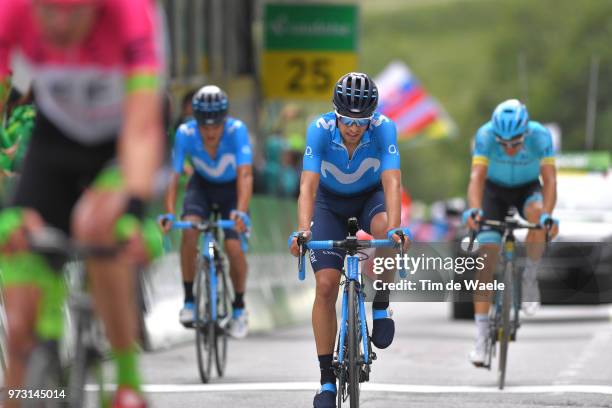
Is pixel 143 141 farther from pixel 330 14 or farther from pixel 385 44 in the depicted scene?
pixel 385 44

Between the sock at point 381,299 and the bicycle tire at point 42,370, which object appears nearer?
the bicycle tire at point 42,370

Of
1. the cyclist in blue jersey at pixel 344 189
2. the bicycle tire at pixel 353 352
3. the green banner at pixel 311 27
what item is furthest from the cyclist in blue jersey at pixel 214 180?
the green banner at pixel 311 27

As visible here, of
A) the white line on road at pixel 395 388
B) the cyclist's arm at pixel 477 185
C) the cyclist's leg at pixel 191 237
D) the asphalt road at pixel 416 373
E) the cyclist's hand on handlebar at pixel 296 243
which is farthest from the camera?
the cyclist's leg at pixel 191 237

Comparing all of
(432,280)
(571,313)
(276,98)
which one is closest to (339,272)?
(432,280)

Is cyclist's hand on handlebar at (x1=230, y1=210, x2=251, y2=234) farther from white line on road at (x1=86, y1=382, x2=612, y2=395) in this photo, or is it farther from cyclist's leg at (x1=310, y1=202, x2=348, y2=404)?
cyclist's leg at (x1=310, y1=202, x2=348, y2=404)

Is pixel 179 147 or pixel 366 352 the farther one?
pixel 179 147

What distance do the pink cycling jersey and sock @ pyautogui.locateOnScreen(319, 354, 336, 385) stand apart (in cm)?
360

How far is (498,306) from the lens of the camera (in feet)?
Result: 43.1

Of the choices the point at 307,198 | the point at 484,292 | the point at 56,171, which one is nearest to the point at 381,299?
the point at 307,198

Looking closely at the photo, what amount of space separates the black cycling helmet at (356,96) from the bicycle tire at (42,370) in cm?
390

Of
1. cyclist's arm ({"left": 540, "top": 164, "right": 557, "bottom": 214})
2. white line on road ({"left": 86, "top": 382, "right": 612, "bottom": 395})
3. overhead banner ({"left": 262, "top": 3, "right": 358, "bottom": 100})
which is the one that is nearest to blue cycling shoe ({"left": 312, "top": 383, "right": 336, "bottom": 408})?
white line on road ({"left": 86, "top": 382, "right": 612, "bottom": 395})

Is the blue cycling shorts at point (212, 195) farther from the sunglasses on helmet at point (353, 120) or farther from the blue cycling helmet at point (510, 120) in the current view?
the sunglasses on helmet at point (353, 120)

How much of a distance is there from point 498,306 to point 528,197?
4.22 ft

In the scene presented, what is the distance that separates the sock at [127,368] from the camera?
6055 millimetres
